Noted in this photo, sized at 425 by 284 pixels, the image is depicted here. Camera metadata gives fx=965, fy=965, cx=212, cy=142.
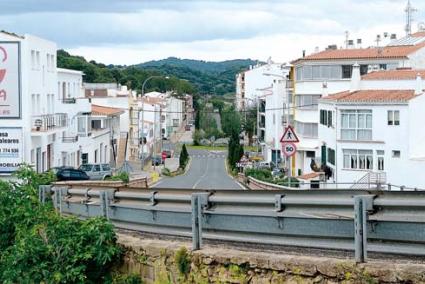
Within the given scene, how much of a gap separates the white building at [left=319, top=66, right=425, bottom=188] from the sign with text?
19.1 m

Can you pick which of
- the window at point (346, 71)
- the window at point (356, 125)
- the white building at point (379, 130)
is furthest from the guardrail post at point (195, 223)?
the window at point (346, 71)

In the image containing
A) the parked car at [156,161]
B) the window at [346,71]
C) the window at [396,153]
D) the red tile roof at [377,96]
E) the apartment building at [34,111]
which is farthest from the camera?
the parked car at [156,161]

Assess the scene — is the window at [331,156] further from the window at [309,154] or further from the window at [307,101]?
the window at [307,101]

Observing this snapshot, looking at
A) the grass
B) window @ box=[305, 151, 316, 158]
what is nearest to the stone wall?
window @ box=[305, 151, 316, 158]

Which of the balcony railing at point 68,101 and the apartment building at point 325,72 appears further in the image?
the balcony railing at point 68,101

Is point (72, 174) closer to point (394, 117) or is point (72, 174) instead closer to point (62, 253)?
point (394, 117)

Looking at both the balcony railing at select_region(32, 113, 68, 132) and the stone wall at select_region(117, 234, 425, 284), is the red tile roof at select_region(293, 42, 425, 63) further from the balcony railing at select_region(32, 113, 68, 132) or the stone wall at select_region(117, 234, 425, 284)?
the stone wall at select_region(117, 234, 425, 284)

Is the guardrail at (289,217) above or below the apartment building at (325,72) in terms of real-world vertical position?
below

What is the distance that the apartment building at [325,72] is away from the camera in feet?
244

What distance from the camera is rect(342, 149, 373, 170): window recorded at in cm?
5681

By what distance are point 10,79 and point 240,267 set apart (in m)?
52.4

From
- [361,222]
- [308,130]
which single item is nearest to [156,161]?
[308,130]

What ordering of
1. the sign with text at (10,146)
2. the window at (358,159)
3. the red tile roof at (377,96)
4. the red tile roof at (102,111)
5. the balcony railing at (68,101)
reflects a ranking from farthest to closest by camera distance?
1. the red tile roof at (102,111)
2. the balcony railing at (68,101)
3. the sign with text at (10,146)
4. the window at (358,159)
5. the red tile roof at (377,96)

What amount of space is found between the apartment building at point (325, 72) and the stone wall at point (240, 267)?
61998 millimetres
